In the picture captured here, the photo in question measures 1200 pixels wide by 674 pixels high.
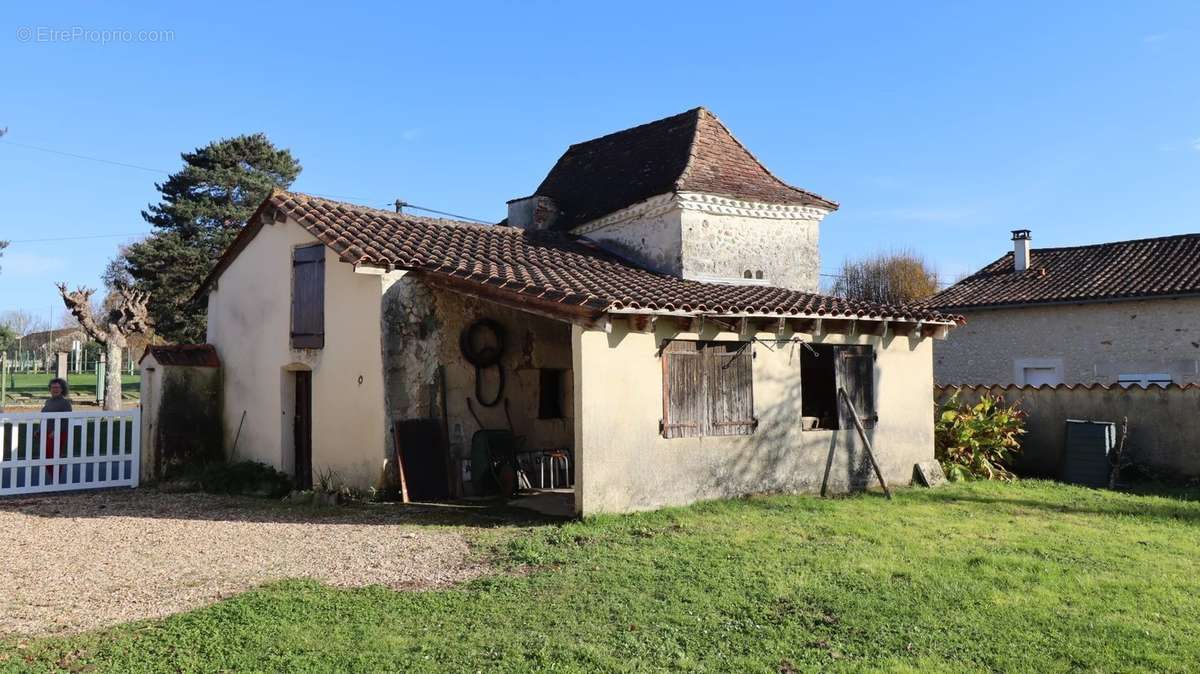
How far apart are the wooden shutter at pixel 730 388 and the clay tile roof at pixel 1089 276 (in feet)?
37.0

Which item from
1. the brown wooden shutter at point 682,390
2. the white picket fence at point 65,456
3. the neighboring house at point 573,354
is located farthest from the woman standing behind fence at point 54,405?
the brown wooden shutter at point 682,390

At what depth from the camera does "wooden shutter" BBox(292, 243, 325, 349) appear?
38.3 feet

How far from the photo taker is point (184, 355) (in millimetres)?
13219

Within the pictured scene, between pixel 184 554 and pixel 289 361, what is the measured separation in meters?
4.94

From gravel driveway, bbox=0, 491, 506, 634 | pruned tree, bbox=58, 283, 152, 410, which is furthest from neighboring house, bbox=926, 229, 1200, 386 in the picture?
pruned tree, bbox=58, 283, 152, 410

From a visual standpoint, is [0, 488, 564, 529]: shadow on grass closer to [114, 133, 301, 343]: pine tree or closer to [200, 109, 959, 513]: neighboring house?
[200, 109, 959, 513]: neighboring house

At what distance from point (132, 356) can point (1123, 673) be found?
53691 millimetres

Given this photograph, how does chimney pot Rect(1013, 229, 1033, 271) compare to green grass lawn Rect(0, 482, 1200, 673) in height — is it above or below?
above

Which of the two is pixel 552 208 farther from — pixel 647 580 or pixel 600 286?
pixel 647 580

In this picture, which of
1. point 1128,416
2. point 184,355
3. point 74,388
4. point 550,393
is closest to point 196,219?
point 74,388

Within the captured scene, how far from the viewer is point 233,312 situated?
539 inches

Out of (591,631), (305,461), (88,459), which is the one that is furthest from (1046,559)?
(88,459)

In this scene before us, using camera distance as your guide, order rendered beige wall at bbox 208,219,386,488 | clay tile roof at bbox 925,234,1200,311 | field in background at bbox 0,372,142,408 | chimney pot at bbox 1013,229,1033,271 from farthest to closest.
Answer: field in background at bbox 0,372,142,408, chimney pot at bbox 1013,229,1033,271, clay tile roof at bbox 925,234,1200,311, rendered beige wall at bbox 208,219,386,488

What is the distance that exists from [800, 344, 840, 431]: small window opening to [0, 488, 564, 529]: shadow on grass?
463cm
